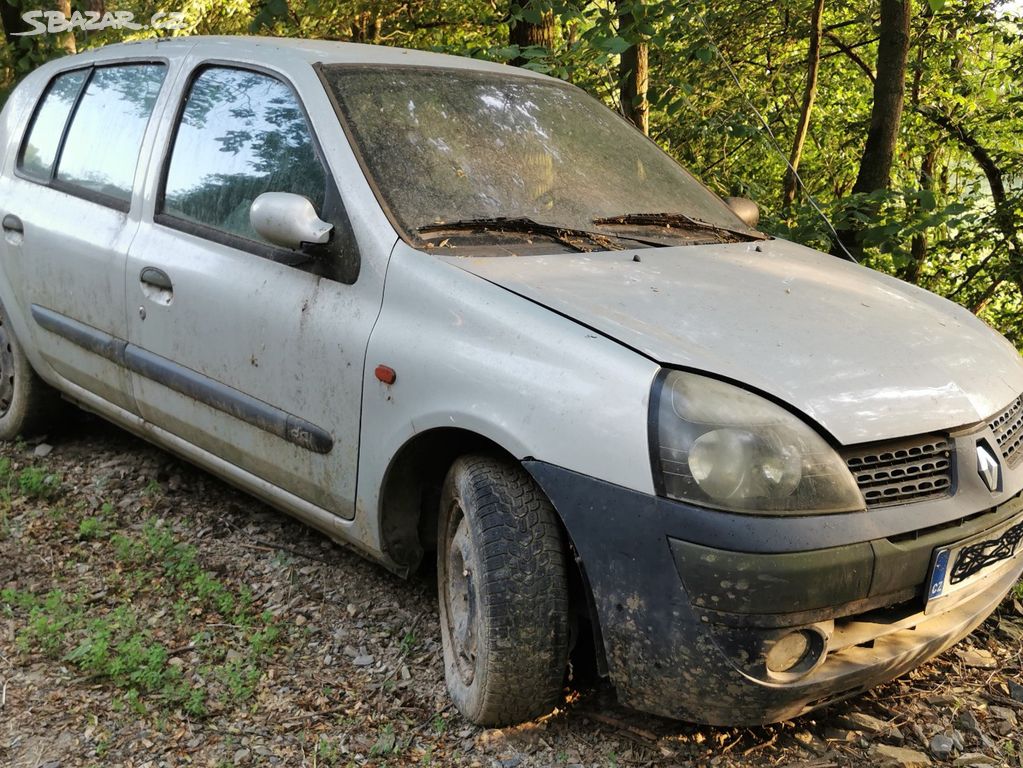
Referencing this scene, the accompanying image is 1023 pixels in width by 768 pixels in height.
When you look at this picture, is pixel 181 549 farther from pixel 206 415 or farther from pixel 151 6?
pixel 151 6

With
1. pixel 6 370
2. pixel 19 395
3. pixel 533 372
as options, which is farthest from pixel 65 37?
pixel 533 372

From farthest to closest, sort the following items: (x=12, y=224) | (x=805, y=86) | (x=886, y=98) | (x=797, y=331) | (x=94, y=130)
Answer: (x=805, y=86), (x=886, y=98), (x=12, y=224), (x=94, y=130), (x=797, y=331)

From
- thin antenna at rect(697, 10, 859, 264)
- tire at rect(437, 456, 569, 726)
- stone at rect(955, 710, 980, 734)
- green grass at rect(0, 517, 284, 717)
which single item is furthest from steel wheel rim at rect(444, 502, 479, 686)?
thin antenna at rect(697, 10, 859, 264)

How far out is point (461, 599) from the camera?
277 centimetres

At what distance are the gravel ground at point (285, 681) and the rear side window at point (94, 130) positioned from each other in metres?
1.32

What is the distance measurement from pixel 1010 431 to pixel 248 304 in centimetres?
218

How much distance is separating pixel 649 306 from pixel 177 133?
1985 millimetres

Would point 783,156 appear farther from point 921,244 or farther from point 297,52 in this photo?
point 921,244

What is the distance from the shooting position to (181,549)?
3.66m

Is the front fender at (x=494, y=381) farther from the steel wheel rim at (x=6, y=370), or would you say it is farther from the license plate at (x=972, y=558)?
the steel wheel rim at (x=6, y=370)

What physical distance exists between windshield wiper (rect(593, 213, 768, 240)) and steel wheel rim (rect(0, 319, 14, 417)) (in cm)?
290

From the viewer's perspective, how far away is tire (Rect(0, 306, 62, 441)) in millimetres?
4535

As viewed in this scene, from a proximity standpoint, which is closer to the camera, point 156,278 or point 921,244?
point 156,278

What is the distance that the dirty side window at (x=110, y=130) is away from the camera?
3.81 metres
